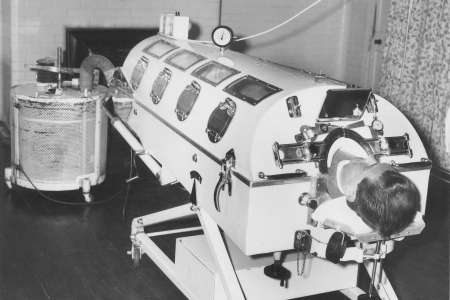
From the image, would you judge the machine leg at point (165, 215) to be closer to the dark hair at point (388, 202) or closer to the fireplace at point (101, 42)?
the dark hair at point (388, 202)

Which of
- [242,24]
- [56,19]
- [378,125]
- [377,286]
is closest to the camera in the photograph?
[378,125]

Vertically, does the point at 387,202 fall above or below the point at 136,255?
above

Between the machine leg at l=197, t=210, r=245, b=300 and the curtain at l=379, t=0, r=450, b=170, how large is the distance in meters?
2.76

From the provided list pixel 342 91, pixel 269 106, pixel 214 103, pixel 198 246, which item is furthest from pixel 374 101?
pixel 198 246

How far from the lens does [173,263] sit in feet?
10.6

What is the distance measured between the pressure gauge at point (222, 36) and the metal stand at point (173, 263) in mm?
847

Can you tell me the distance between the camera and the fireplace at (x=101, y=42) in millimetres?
5172

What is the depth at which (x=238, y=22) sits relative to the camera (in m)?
5.79

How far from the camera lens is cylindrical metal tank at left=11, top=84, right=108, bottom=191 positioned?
13.4 ft

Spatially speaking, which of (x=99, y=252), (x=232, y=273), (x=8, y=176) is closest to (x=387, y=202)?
(x=232, y=273)

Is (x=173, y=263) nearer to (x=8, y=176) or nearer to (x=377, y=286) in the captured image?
(x=377, y=286)

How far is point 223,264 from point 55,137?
5.93 ft

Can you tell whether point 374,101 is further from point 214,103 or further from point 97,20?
point 97,20

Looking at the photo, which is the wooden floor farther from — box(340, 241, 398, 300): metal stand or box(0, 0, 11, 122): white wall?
box(0, 0, 11, 122): white wall
